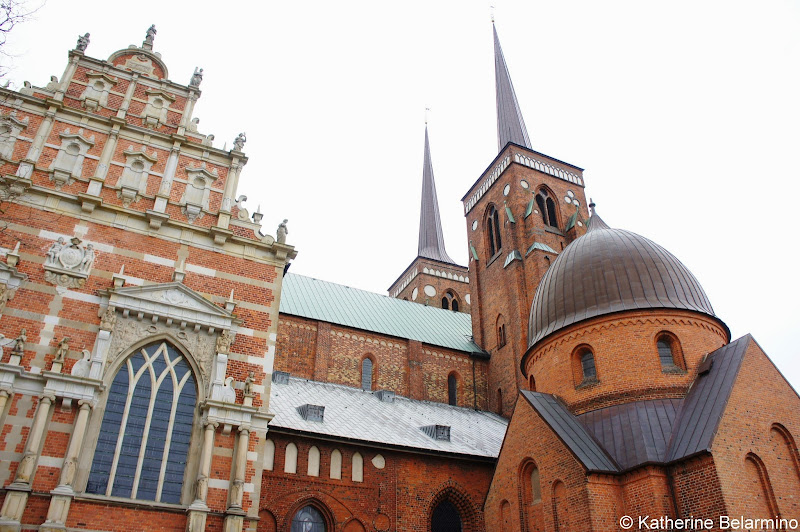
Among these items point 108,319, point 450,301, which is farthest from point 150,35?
point 450,301

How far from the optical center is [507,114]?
40906 millimetres

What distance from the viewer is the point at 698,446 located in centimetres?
1452

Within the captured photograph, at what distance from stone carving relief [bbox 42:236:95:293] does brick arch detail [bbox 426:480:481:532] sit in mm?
13111

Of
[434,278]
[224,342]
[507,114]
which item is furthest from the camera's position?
[434,278]

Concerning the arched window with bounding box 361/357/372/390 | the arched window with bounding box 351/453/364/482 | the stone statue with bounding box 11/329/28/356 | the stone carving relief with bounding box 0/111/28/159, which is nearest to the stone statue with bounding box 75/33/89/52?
the stone carving relief with bounding box 0/111/28/159

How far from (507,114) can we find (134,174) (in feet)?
99.1

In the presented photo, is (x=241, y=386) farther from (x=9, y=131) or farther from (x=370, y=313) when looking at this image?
(x=370, y=313)

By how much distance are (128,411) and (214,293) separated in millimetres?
3271

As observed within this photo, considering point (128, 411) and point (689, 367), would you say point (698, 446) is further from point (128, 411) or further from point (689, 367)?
point (128, 411)

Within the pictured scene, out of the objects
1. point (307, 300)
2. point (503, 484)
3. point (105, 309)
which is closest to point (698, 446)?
point (503, 484)

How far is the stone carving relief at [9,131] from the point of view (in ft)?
47.3

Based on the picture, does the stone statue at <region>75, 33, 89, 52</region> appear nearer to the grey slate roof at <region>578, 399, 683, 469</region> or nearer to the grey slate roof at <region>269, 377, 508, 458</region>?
the grey slate roof at <region>269, 377, 508, 458</region>

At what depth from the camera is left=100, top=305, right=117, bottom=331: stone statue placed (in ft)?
42.7

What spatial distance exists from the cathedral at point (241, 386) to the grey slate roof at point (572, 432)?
0.08 meters
